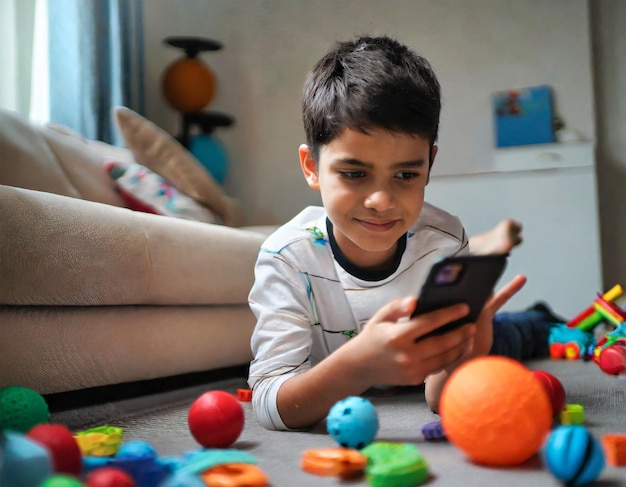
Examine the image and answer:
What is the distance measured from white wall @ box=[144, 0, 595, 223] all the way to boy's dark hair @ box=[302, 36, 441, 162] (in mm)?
57

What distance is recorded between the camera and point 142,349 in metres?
0.91

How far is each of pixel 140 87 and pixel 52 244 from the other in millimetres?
1190

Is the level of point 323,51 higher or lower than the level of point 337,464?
higher

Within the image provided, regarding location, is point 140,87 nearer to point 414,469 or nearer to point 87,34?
point 87,34

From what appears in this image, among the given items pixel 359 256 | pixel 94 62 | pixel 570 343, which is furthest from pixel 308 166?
pixel 94 62

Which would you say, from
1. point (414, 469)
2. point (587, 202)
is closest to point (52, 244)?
point (414, 469)

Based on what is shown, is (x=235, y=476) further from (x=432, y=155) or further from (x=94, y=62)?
(x=94, y=62)

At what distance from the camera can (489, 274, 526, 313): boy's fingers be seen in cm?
60

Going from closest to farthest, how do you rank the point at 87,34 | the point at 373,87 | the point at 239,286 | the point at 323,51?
the point at 373,87, the point at 323,51, the point at 239,286, the point at 87,34

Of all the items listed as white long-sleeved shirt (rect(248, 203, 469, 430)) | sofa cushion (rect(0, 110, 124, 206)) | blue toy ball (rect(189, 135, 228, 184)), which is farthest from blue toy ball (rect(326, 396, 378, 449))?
blue toy ball (rect(189, 135, 228, 184))

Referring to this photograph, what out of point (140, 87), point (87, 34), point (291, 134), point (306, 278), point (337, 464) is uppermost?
point (87, 34)

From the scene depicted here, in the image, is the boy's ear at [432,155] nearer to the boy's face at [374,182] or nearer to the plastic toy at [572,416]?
the boy's face at [374,182]

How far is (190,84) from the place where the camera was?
5.59 feet

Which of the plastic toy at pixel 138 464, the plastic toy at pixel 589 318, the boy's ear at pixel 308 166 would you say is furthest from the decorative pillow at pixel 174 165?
the plastic toy at pixel 138 464
